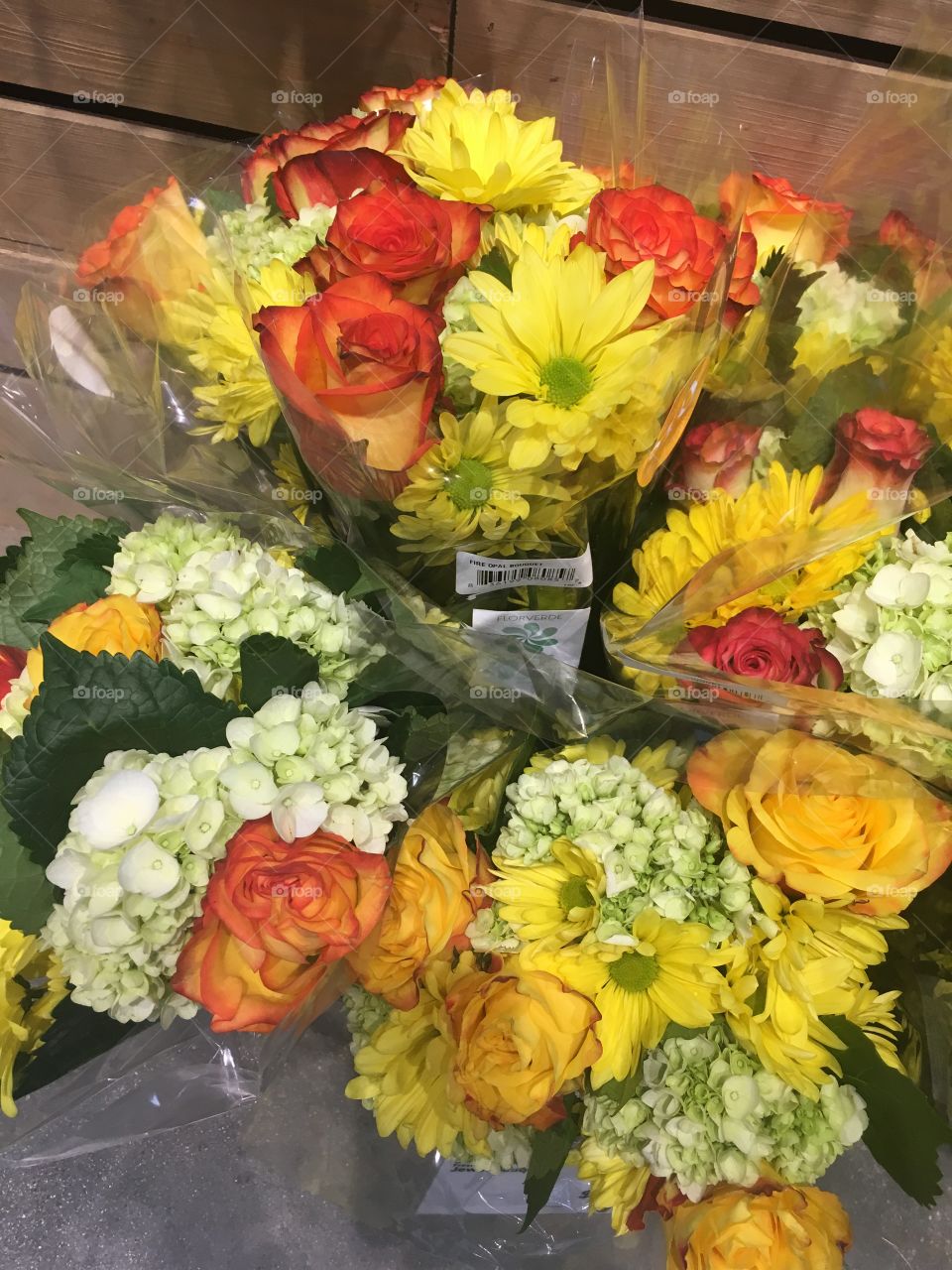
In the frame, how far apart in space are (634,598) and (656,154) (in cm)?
37

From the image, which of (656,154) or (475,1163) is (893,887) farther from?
(656,154)

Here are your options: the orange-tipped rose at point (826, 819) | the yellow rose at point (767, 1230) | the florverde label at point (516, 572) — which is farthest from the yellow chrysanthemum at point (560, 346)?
the yellow rose at point (767, 1230)

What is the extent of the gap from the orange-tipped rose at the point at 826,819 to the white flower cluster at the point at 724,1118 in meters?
0.12

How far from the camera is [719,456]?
68 cm

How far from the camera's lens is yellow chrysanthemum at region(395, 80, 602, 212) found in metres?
0.60

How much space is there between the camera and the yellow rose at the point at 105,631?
57 centimetres

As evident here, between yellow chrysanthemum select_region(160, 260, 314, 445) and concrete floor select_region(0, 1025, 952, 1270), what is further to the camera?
concrete floor select_region(0, 1025, 952, 1270)

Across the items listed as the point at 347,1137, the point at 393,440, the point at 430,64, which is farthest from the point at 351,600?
the point at 430,64

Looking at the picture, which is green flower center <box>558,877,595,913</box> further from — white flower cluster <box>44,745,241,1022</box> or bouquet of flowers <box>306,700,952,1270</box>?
white flower cluster <box>44,745,241,1022</box>

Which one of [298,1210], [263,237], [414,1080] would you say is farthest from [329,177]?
[298,1210]

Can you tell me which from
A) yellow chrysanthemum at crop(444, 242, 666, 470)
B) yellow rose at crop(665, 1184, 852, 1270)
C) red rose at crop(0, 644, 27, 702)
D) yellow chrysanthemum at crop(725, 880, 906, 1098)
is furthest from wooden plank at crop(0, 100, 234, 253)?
yellow rose at crop(665, 1184, 852, 1270)

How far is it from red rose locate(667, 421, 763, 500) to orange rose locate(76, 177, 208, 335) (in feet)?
1.29

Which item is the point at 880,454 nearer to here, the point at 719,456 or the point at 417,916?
the point at 719,456

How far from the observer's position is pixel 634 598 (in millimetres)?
690
